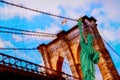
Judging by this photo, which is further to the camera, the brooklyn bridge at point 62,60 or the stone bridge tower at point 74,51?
the stone bridge tower at point 74,51

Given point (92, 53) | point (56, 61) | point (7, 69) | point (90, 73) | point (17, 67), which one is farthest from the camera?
point (56, 61)

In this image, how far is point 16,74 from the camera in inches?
537

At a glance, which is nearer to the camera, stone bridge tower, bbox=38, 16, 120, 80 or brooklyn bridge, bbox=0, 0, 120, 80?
brooklyn bridge, bbox=0, 0, 120, 80

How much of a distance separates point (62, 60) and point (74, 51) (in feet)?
5.65

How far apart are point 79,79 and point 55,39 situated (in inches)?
165

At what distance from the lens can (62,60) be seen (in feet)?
69.2

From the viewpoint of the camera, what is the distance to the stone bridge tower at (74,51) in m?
17.7

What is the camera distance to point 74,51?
19.8m

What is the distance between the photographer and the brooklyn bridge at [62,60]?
13.9 meters

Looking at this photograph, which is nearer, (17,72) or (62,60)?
(17,72)

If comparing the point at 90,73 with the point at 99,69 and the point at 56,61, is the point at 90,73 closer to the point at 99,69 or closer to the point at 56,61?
the point at 99,69

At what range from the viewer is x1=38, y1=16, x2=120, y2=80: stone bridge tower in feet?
58.0

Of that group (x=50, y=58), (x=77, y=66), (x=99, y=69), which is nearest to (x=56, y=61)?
(x=50, y=58)

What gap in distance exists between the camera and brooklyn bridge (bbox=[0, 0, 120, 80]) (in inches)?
549
